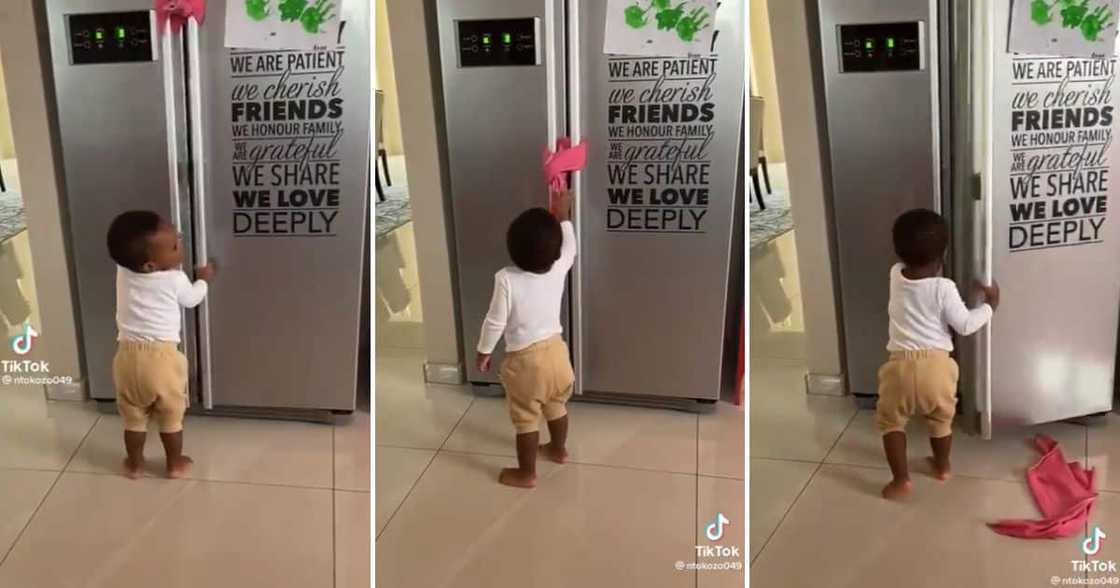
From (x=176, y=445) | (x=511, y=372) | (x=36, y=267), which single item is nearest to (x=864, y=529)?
(x=511, y=372)

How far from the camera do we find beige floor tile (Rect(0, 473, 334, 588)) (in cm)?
148

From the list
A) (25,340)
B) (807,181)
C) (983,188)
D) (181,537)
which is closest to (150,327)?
(25,340)

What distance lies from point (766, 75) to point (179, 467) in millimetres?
1075

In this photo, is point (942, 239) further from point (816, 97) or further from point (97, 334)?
point (97, 334)

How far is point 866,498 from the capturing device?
57.2 inches

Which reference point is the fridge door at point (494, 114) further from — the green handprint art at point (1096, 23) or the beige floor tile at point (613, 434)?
the green handprint art at point (1096, 23)

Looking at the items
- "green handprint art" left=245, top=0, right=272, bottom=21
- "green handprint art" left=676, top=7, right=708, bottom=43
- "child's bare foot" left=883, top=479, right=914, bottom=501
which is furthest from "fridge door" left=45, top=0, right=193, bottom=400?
"child's bare foot" left=883, top=479, right=914, bottom=501

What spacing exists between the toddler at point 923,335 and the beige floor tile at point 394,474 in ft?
2.35

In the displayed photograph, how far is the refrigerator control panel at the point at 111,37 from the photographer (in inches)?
53.7

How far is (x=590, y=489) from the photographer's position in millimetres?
1459

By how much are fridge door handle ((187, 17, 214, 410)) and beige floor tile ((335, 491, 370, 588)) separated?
28 cm

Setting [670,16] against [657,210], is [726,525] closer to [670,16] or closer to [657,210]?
[657,210]

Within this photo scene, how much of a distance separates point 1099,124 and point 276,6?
3.94 ft

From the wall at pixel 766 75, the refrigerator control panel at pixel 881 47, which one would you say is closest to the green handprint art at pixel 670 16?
the wall at pixel 766 75
